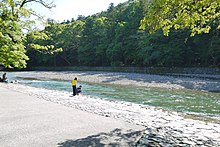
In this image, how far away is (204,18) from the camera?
5.64 m

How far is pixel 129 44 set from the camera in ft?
145

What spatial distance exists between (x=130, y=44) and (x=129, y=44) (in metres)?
0.21

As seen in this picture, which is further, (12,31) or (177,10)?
(12,31)

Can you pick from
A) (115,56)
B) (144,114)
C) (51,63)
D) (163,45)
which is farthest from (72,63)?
(144,114)

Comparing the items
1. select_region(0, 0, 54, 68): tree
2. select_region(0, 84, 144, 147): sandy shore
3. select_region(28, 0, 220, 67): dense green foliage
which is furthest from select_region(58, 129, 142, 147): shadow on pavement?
select_region(28, 0, 220, 67): dense green foliage

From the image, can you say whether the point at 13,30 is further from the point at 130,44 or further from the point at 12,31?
the point at 130,44

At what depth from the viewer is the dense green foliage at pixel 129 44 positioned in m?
36.5

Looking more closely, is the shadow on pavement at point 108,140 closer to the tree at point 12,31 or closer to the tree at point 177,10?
the tree at point 177,10

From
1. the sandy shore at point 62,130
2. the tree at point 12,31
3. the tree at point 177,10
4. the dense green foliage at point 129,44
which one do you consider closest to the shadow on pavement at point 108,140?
the sandy shore at point 62,130

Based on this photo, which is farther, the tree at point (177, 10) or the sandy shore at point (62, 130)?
the sandy shore at point (62, 130)

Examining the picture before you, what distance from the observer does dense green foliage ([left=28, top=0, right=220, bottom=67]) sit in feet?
120

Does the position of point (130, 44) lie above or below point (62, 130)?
above

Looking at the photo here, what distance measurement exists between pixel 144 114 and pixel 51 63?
67253 millimetres

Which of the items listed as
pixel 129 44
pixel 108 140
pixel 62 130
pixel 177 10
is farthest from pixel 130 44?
pixel 108 140
